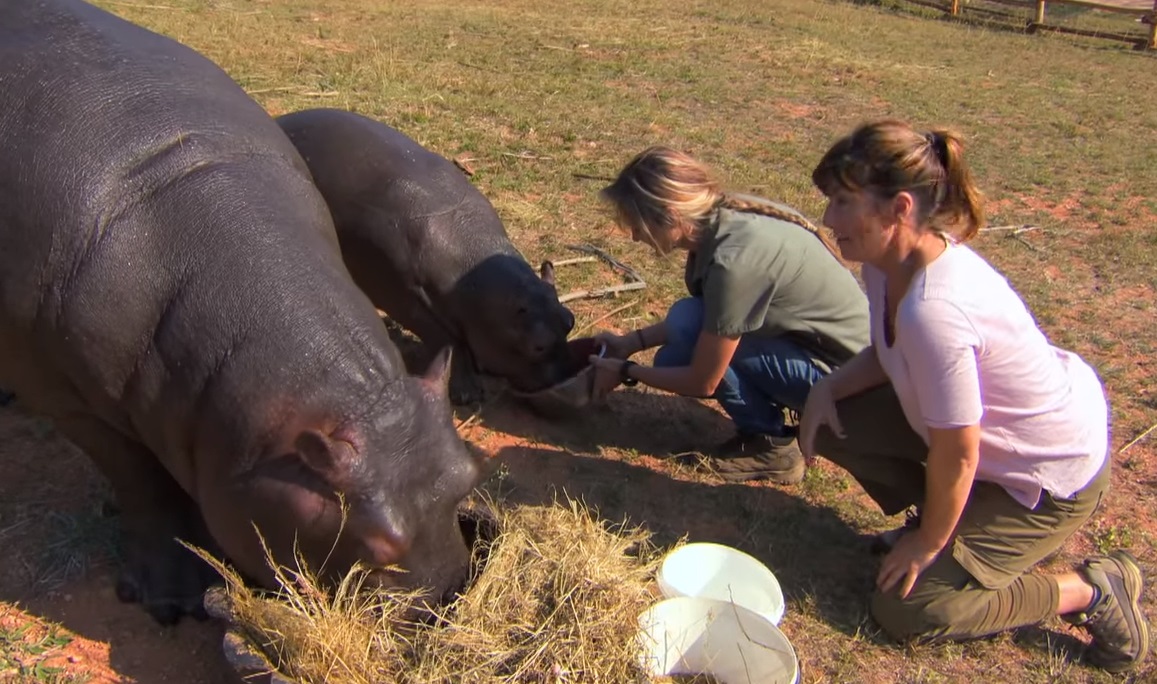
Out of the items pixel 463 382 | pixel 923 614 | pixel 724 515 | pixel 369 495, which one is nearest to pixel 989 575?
pixel 923 614

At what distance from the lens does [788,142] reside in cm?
931

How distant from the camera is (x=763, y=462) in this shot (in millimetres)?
4605

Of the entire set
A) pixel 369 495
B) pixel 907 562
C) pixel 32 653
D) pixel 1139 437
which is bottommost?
pixel 1139 437

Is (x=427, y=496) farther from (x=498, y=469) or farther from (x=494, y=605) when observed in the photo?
(x=498, y=469)

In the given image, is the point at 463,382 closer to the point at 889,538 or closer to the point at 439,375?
the point at 439,375

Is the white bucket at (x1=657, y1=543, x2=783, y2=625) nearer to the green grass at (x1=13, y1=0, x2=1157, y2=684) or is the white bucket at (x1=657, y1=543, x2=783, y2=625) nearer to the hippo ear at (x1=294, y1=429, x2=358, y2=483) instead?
the green grass at (x1=13, y1=0, x2=1157, y2=684)

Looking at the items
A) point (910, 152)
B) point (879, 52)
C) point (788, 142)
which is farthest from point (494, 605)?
point (879, 52)

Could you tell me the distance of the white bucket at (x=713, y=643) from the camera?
130 inches

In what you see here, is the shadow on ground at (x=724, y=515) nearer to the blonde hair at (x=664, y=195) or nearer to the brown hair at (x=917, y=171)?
the blonde hair at (x=664, y=195)

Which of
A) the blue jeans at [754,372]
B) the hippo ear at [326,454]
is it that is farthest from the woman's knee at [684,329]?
the hippo ear at [326,454]

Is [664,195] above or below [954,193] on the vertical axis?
below

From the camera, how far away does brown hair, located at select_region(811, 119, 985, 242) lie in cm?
318

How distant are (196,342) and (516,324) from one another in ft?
6.75

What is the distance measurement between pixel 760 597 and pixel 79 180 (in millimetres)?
2645
